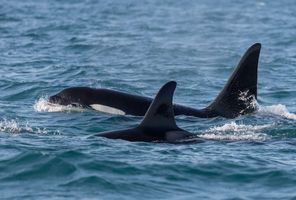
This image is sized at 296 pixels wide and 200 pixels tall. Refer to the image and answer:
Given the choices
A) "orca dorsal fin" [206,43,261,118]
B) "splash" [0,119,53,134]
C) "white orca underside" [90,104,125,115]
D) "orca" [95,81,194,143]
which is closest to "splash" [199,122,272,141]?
"orca" [95,81,194,143]

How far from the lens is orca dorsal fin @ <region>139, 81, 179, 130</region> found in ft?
45.4

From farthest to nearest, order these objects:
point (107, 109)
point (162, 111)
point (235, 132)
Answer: point (107, 109), point (235, 132), point (162, 111)

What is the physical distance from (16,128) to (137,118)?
3128mm

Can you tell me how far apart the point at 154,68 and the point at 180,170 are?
1347 centimetres

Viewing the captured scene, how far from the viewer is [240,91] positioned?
17.8 meters

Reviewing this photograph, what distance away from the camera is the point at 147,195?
11.3m

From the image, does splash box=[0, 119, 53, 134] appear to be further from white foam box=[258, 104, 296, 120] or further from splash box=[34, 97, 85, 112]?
white foam box=[258, 104, 296, 120]

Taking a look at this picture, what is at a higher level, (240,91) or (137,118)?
(240,91)

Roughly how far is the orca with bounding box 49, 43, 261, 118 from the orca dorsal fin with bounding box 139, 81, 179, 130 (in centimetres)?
367

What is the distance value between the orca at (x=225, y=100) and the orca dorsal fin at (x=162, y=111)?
3672 mm

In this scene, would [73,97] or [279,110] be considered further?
[73,97]

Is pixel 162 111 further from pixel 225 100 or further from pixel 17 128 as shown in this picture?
pixel 225 100

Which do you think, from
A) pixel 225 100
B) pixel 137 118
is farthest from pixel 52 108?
pixel 225 100

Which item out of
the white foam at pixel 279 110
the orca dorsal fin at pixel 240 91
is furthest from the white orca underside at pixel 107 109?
the white foam at pixel 279 110
